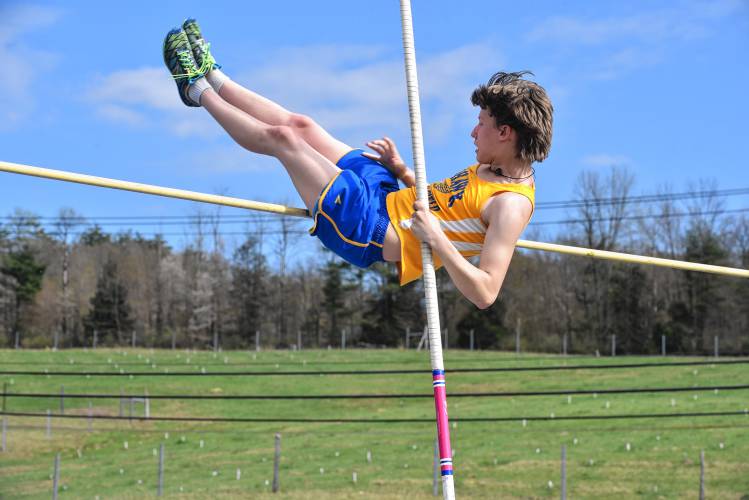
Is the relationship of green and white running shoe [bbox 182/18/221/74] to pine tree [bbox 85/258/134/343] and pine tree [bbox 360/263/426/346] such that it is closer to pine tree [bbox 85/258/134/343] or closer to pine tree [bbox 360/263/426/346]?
pine tree [bbox 360/263/426/346]

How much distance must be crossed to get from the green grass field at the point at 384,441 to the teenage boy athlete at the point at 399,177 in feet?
52.6

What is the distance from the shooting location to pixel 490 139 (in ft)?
14.3

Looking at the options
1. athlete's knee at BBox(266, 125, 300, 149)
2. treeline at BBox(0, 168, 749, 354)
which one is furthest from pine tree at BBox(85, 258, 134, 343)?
athlete's knee at BBox(266, 125, 300, 149)

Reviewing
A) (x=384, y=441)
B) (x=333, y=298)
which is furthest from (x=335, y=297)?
(x=384, y=441)

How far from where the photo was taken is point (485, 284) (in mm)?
4051

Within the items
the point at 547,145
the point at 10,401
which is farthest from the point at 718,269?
the point at 10,401

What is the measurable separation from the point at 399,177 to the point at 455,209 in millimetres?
488

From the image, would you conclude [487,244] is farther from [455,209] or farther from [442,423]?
[442,423]

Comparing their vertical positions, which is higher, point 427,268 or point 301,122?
point 301,122

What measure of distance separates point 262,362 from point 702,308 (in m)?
A: 22.7

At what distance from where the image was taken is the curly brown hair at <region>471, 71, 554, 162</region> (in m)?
4.26

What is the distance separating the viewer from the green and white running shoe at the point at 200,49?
481 centimetres

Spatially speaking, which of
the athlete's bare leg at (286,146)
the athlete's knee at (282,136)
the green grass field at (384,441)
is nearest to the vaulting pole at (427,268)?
the athlete's bare leg at (286,146)

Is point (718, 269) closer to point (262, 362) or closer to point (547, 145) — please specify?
point (547, 145)
